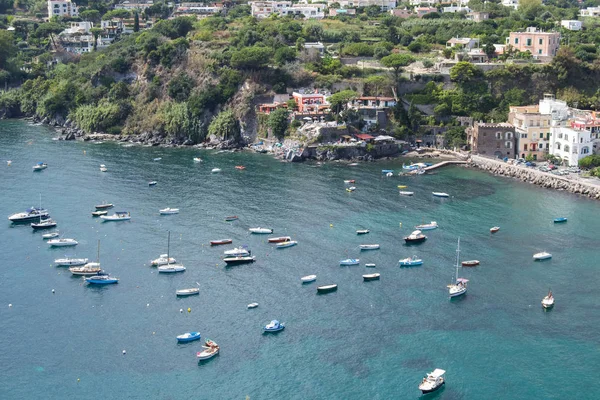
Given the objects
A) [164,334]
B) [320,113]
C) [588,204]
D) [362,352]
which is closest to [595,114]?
[588,204]

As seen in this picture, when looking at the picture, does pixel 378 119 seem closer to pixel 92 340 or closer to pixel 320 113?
pixel 320 113

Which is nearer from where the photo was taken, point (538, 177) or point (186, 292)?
point (186, 292)

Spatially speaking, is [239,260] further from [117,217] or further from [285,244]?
[117,217]

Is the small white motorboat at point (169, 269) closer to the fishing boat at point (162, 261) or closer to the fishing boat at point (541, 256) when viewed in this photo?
the fishing boat at point (162, 261)

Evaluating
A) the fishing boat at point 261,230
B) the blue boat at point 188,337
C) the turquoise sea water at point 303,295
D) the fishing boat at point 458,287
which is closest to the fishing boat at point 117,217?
the turquoise sea water at point 303,295

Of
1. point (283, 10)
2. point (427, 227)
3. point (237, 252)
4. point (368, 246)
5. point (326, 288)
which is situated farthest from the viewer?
point (283, 10)

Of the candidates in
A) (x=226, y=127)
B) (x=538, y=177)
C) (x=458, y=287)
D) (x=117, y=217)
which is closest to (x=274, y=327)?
(x=458, y=287)
